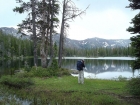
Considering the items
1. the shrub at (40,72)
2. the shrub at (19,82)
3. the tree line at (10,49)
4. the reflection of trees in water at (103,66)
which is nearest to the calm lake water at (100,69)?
the reflection of trees in water at (103,66)

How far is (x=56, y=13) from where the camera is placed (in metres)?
26.0

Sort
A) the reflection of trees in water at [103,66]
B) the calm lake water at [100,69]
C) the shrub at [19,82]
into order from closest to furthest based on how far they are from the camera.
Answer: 1. the shrub at [19,82]
2. the calm lake water at [100,69]
3. the reflection of trees in water at [103,66]

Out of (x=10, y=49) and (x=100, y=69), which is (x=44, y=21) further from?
(x=10, y=49)

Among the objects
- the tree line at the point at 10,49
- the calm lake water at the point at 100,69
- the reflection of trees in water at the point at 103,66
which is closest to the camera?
Answer: the calm lake water at the point at 100,69

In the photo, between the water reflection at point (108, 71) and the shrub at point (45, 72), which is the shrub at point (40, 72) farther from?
the water reflection at point (108, 71)

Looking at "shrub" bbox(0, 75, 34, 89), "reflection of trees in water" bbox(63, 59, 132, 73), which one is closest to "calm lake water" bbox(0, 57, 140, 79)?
"reflection of trees in water" bbox(63, 59, 132, 73)

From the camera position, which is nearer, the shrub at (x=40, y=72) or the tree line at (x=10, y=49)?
the shrub at (x=40, y=72)

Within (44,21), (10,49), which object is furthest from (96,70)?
(10,49)

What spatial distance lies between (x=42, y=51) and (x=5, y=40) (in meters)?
96.1

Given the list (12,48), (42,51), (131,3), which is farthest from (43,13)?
(12,48)

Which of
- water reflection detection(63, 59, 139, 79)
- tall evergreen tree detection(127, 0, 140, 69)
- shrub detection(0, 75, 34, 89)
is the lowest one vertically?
water reflection detection(63, 59, 139, 79)

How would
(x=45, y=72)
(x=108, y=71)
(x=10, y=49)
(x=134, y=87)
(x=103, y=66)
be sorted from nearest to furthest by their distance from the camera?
1. (x=134, y=87)
2. (x=45, y=72)
3. (x=108, y=71)
4. (x=103, y=66)
5. (x=10, y=49)

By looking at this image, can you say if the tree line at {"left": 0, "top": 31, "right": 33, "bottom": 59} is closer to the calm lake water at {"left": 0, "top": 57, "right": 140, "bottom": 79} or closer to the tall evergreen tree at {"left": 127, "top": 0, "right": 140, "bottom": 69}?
the calm lake water at {"left": 0, "top": 57, "right": 140, "bottom": 79}

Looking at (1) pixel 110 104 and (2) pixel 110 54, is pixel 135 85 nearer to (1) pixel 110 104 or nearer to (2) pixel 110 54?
(1) pixel 110 104
